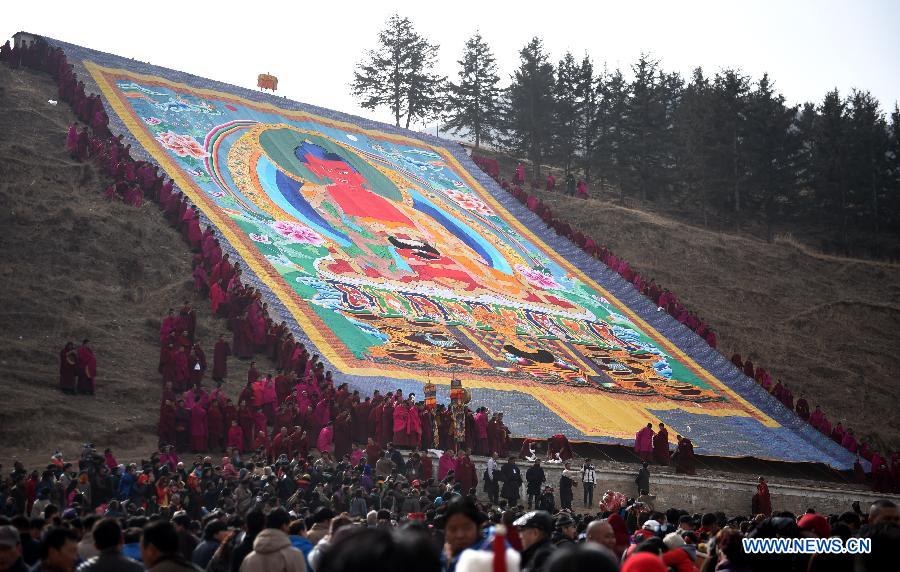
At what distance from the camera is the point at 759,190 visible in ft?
125

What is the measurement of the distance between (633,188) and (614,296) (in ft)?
48.5

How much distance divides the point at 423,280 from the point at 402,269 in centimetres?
57

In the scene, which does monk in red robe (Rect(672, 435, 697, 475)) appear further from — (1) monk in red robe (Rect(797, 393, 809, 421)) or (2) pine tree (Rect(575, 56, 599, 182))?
(2) pine tree (Rect(575, 56, 599, 182))

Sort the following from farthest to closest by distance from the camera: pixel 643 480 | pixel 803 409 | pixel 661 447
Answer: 1. pixel 803 409
2. pixel 661 447
3. pixel 643 480

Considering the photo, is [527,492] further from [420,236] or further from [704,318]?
[704,318]

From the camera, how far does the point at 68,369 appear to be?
15.6m

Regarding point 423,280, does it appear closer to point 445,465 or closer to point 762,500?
point 445,465

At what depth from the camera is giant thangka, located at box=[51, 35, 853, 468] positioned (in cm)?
1952

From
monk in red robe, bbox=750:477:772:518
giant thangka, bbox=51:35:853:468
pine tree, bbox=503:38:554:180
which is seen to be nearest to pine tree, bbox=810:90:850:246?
pine tree, bbox=503:38:554:180

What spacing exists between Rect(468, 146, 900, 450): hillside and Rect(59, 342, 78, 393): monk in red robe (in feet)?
52.0

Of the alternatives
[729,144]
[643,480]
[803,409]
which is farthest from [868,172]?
[643,480]

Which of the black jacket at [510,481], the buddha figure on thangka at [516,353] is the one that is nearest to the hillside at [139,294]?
the buddha figure on thangka at [516,353]

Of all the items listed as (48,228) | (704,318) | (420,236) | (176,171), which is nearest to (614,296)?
(704,318)

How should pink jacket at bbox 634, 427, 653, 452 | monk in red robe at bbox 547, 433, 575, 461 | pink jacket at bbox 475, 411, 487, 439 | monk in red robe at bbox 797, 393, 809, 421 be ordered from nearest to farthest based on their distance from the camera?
pink jacket at bbox 475, 411, 487, 439 < monk in red robe at bbox 547, 433, 575, 461 < pink jacket at bbox 634, 427, 653, 452 < monk in red robe at bbox 797, 393, 809, 421
